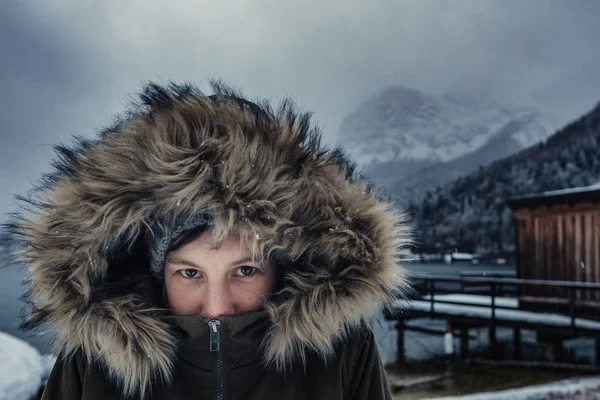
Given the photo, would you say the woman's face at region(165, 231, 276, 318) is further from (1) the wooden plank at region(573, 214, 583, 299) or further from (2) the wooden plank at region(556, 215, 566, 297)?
(2) the wooden plank at region(556, 215, 566, 297)

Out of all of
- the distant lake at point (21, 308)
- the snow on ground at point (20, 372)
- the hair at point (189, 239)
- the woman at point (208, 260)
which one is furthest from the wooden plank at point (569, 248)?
the hair at point (189, 239)

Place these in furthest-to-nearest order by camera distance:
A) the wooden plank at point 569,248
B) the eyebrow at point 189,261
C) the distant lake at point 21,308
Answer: the wooden plank at point 569,248
the distant lake at point 21,308
the eyebrow at point 189,261

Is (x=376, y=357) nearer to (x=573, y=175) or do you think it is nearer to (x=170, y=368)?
(x=170, y=368)

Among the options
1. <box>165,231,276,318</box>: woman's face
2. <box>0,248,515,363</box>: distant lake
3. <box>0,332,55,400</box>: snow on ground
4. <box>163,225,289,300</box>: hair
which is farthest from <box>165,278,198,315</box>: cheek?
<box>0,332,55,400</box>: snow on ground

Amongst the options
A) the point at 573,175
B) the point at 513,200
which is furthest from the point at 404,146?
the point at 513,200

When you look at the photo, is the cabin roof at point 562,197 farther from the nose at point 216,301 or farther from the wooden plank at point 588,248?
the nose at point 216,301

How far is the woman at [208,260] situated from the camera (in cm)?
134

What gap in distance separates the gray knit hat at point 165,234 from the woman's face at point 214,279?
28 millimetres

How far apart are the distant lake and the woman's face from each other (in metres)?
0.36

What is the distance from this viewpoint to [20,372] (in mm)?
6395

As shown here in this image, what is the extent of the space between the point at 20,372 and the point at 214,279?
625 cm

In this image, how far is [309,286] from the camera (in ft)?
4.74

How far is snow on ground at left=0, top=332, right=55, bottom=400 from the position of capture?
5.91 m

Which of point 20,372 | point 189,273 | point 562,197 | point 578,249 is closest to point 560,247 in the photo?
point 578,249
